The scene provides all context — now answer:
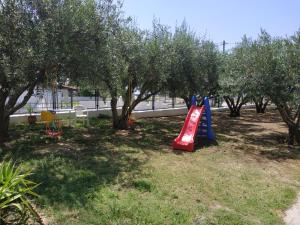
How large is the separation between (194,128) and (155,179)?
171 inches

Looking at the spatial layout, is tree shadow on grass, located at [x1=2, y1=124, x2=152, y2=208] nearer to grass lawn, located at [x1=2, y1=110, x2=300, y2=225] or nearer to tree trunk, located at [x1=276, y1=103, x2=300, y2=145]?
grass lawn, located at [x1=2, y1=110, x2=300, y2=225]

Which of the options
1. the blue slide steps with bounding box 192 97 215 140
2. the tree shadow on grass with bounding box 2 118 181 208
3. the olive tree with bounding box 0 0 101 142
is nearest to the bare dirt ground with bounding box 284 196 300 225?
the tree shadow on grass with bounding box 2 118 181 208

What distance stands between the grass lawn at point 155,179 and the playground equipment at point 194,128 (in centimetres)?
40

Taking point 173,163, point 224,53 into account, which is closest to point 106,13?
point 173,163

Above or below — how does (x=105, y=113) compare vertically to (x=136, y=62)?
below

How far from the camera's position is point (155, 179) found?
684 cm

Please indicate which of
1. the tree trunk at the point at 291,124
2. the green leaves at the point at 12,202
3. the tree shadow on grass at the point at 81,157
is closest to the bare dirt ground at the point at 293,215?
the tree shadow on grass at the point at 81,157

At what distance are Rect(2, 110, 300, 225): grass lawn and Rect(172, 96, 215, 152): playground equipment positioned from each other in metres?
0.40

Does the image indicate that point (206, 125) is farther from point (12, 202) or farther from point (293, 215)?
point (12, 202)

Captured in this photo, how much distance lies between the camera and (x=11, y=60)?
25.8 ft

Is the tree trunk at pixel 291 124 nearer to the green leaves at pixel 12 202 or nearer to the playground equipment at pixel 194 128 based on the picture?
the playground equipment at pixel 194 128

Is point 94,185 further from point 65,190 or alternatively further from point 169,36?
point 169,36

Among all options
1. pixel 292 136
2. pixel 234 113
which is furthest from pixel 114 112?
pixel 234 113

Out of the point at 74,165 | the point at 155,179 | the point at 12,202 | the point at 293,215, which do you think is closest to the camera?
the point at 12,202
